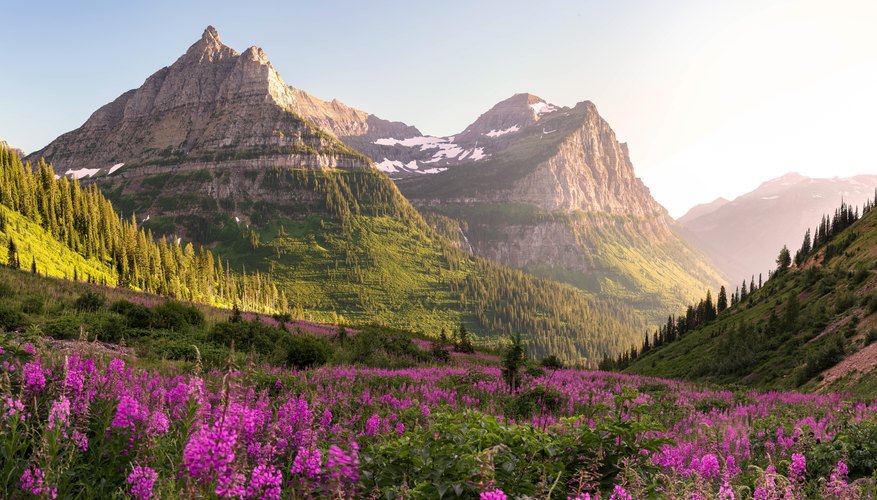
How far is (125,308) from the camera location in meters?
21.4

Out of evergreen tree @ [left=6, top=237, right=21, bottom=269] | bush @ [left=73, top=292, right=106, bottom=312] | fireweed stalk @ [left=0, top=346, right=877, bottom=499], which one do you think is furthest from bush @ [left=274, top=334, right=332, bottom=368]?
evergreen tree @ [left=6, top=237, right=21, bottom=269]

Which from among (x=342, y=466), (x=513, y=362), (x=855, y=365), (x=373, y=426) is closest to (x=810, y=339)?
(x=855, y=365)

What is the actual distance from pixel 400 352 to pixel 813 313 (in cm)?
2952

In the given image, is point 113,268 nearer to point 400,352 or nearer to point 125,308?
point 125,308

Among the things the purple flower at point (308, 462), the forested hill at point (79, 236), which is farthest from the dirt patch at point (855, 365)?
the forested hill at point (79, 236)

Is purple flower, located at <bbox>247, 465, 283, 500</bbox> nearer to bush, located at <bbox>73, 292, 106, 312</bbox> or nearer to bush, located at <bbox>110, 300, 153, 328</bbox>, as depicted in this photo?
bush, located at <bbox>110, 300, 153, 328</bbox>

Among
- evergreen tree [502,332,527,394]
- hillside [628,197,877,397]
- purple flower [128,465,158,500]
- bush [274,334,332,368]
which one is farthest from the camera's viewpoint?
hillside [628,197,877,397]

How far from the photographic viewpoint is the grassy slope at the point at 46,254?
5075 cm

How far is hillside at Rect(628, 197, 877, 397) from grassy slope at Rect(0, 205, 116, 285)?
6395 cm

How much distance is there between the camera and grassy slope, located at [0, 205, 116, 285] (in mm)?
50750

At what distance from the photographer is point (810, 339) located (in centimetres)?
2823

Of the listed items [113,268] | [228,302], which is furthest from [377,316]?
[113,268]

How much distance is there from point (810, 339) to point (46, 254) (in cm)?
8354

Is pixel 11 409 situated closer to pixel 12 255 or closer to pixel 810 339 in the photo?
pixel 810 339
